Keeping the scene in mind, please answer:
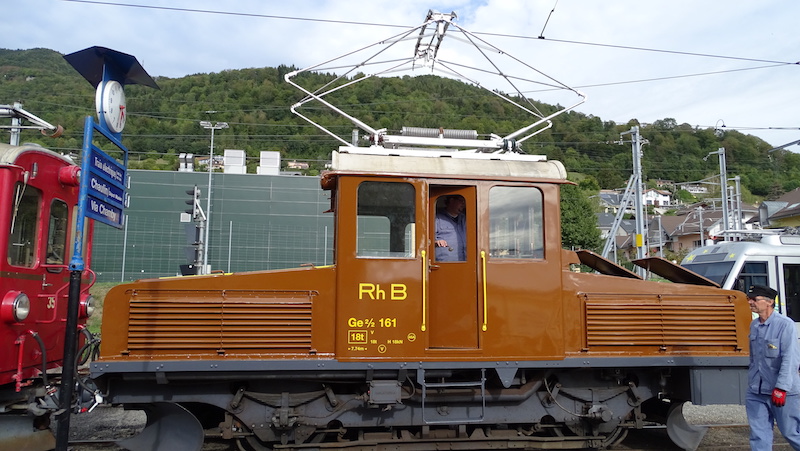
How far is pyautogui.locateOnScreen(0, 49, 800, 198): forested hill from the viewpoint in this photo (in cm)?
3841

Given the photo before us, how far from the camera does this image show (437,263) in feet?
18.3

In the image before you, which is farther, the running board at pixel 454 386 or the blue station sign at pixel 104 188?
the running board at pixel 454 386

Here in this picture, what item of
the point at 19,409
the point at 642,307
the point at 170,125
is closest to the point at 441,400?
the point at 642,307

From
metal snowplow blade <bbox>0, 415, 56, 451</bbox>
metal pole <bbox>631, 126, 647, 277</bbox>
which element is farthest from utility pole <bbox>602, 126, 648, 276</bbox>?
metal snowplow blade <bbox>0, 415, 56, 451</bbox>

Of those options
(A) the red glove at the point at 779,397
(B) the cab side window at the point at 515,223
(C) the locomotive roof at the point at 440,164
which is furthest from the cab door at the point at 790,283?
(B) the cab side window at the point at 515,223

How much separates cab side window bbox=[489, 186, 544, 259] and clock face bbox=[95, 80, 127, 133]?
360 cm

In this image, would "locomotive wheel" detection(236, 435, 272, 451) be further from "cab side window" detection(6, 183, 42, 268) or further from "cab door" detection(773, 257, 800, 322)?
"cab door" detection(773, 257, 800, 322)

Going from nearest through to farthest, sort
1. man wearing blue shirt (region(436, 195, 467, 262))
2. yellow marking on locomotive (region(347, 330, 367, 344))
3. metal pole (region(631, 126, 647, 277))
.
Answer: yellow marking on locomotive (region(347, 330, 367, 344)), man wearing blue shirt (region(436, 195, 467, 262)), metal pole (region(631, 126, 647, 277))

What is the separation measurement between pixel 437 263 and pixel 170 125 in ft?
186

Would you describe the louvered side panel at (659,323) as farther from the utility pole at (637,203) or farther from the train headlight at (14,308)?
the utility pole at (637,203)

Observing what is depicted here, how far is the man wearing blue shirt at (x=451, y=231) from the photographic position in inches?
220

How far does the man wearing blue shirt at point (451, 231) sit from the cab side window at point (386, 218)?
0.38 meters

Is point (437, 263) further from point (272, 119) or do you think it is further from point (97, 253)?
point (272, 119)

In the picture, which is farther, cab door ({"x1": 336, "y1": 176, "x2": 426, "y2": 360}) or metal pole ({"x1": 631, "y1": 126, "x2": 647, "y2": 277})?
metal pole ({"x1": 631, "y1": 126, "x2": 647, "y2": 277})
